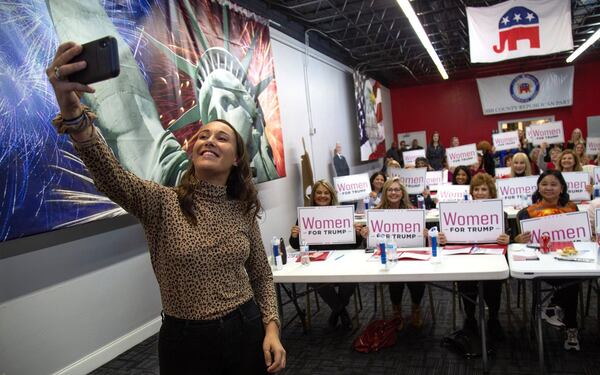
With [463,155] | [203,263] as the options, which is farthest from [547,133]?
[203,263]

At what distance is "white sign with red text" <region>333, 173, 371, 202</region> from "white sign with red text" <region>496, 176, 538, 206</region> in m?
2.26

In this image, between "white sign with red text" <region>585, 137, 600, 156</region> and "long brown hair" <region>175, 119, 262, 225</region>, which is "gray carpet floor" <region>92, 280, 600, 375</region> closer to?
"long brown hair" <region>175, 119, 262, 225</region>

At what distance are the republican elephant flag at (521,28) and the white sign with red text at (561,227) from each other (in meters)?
3.61

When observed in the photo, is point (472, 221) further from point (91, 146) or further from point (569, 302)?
point (91, 146)

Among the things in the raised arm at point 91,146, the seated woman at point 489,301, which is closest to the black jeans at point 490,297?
the seated woman at point 489,301

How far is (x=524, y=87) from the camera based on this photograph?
15516 mm

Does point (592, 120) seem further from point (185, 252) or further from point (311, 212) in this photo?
point (185, 252)

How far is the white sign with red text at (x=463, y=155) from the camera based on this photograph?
872cm

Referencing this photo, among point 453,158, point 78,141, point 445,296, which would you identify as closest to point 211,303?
point 78,141

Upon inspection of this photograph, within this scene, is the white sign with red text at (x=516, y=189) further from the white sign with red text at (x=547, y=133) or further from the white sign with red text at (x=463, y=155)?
the white sign with red text at (x=547, y=133)

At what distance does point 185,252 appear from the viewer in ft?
3.79

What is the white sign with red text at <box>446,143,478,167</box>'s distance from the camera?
872cm

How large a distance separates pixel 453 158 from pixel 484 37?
10.3 ft

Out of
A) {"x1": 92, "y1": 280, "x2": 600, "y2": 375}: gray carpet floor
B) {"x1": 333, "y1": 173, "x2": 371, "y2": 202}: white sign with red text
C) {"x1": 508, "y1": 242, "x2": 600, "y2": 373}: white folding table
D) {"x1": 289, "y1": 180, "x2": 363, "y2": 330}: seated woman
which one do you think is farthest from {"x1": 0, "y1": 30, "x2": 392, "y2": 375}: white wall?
{"x1": 333, "y1": 173, "x2": 371, "y2": 202}: white sign with red text
